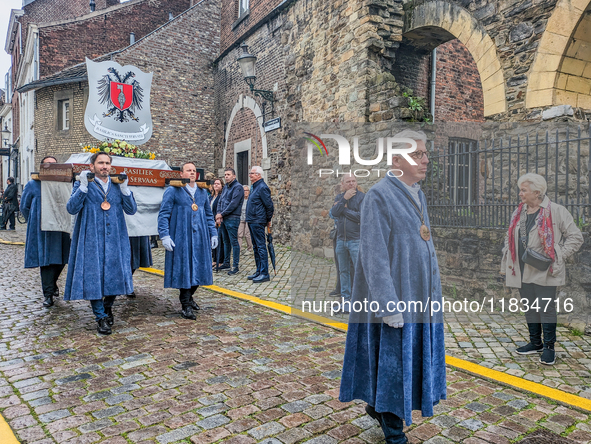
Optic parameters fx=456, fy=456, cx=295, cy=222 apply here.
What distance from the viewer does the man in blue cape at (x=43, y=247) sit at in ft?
19.6

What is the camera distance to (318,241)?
10062 mm

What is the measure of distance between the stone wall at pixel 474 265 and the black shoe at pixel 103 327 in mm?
4494

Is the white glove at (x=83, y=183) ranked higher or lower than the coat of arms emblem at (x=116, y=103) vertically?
lower

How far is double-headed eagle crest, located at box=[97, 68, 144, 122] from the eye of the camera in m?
7.50

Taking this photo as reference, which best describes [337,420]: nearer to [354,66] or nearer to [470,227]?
[470,227]

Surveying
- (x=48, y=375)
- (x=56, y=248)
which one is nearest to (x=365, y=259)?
(x=48, y=375)

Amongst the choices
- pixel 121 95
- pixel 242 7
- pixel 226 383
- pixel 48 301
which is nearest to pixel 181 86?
pixel 242 7

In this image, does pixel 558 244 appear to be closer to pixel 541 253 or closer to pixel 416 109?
pixel 541 253

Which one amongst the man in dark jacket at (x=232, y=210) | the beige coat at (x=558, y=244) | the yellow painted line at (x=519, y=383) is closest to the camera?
the yellow painted line at (x=519, y=383)

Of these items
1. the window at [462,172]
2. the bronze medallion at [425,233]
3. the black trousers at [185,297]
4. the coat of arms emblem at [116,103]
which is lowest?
the black trousers at [185,297]

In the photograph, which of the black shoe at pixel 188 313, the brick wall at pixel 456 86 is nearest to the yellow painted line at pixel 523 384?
the black shoe at pixel 188 313

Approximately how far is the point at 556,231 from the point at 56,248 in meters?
5.78

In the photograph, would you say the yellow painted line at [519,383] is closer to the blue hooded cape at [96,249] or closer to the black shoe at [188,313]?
the black shoe at [188,313]

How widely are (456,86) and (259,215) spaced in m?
9.02
